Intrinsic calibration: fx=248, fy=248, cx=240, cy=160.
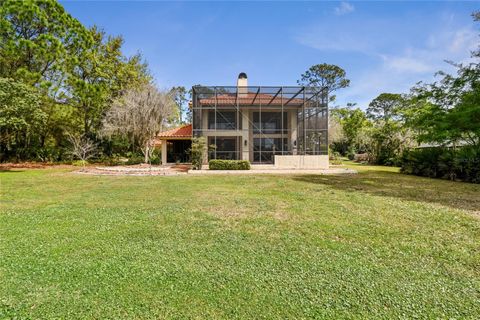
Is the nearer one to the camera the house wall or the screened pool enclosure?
the house wall

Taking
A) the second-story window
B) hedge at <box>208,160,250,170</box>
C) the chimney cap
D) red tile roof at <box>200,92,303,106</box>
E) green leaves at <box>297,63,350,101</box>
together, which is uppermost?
green leaves at <box>297,63,350,101</box>

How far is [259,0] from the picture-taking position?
10.9 metres

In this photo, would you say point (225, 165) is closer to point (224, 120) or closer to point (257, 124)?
point (224, 120)

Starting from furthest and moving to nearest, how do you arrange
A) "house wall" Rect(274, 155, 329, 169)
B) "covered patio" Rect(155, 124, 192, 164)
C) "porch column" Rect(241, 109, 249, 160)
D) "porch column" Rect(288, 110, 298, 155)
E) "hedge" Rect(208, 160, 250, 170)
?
1. "covered patio" Rect(155, 124, 192, 164)
2. "porch column" Rect(288, 110, 298, 155)
3. "porch column" Rect(241, 109, 249, 160)
4. "house wall" Rect(274, 155, 329, 169)
5. "hedge" Rect(208, 160, 250, 170)

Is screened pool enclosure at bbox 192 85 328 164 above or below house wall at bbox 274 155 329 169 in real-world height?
above

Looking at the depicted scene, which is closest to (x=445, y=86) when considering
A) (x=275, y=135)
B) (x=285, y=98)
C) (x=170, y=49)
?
(x=285, y=98)

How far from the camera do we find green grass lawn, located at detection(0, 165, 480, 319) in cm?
247

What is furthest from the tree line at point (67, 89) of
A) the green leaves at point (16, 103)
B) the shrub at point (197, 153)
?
the shrub at point (197, 153)

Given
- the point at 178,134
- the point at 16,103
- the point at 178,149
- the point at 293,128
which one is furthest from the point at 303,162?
the point at 16,103

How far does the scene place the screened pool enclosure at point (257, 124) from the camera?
1834 centimetres

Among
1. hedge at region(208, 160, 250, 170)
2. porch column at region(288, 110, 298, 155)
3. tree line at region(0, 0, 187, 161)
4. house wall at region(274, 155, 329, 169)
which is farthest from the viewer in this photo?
porch column at region(288, 110, 298, 155)

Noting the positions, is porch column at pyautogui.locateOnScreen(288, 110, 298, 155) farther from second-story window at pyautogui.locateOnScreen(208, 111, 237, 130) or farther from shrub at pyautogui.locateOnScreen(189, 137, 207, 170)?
shrub at pyautogui.locateOnScreen(189, 137, 207, 170)

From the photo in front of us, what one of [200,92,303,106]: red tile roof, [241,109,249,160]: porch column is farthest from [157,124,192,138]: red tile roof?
[241,109,249,160]: porch column

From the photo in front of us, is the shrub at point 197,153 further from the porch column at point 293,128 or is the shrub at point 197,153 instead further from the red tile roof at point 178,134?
the porch column at point 293,128
